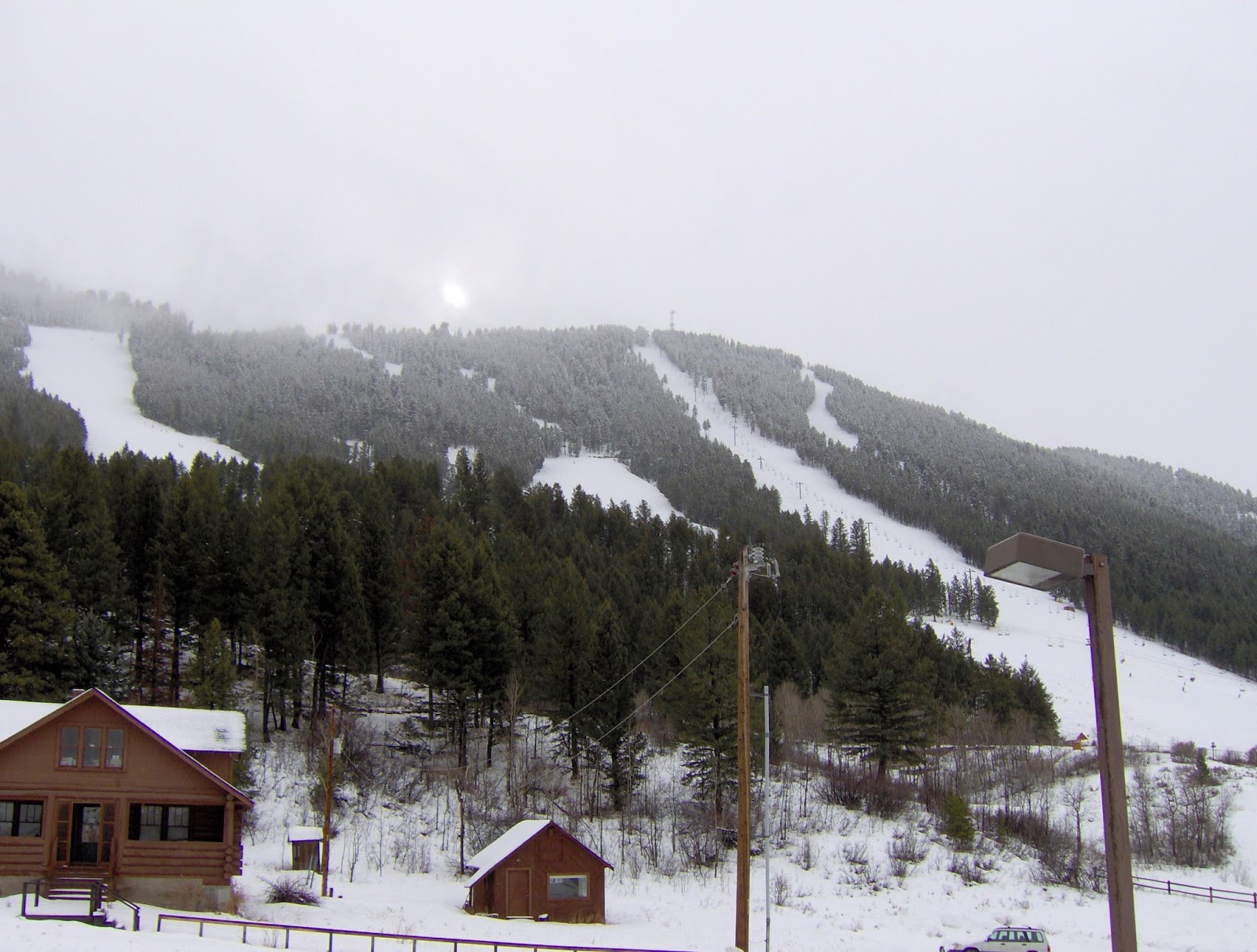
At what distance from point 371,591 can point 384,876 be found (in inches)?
859

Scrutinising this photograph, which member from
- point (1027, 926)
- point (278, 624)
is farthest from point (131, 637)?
point (1027, 926)

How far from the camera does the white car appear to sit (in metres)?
31.8

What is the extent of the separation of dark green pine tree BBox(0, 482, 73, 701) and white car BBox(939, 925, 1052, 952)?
3811 cm

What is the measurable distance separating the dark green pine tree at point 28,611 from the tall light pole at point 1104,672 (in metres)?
43.1

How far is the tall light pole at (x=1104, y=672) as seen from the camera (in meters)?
6.29

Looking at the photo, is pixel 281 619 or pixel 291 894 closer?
pixel 291 894

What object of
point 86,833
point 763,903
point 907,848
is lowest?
point 763,903

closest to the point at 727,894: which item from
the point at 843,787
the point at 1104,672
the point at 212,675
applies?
the point at 843,787

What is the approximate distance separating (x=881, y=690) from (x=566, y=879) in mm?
25890

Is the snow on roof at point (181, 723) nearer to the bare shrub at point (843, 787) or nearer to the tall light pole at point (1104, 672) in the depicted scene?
the tall light pole at point (1104, 672)

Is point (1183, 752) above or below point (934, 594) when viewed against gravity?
below

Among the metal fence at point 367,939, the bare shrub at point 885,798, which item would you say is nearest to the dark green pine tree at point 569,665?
the bare shrub at point 885,798

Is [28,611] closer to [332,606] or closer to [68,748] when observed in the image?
[68,748]

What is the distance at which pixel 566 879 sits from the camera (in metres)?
35.1
